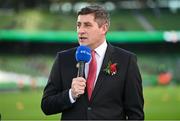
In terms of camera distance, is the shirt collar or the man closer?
the man

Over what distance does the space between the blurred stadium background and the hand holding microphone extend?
26032 millimetres

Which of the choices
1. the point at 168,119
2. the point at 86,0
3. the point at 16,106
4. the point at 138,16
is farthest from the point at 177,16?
the point at 168,119

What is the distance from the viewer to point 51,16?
33.6 m

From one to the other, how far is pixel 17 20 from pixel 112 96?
29876 millimetres

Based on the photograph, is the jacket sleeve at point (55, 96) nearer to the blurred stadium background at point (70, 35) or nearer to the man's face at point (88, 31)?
the man's face at point (88, 31)

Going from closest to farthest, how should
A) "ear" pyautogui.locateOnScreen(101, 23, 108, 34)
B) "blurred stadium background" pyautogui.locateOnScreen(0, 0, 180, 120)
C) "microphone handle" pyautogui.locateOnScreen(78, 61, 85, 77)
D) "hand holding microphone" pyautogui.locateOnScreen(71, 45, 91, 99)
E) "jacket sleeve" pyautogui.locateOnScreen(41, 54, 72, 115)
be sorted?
"hand holding microphone" pyautogui.locateOnScreen(71, 45, 91, 99), "microphone handle" pyautogui.locateOnScreen(78, 61, 85, 77), "jacket sleeve" pyautogui.locateOnScreen(41, 54, 72, 115), "ear" pyautogui.locateOnScreen(101, 23, 108, 34), "blurred stadium background" pyautogui.locateOnScreen(0, 0, 180, 120)

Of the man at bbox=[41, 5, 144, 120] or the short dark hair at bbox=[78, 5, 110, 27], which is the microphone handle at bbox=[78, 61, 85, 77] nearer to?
the man at bbox=[41, 5, 144, 120]

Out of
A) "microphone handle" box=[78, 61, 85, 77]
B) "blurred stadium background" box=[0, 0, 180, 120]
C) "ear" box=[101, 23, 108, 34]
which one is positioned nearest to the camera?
"microphone handle" box=[78, 61, 85, 77]

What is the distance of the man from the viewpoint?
12.6 ft

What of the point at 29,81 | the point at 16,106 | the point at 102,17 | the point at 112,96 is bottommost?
the point at 29,81

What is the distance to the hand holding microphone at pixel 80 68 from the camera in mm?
3492

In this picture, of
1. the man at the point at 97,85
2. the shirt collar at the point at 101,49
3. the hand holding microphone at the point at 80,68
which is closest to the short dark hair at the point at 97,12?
the man at the point at 97,85

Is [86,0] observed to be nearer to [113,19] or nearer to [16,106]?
A: [113,19]

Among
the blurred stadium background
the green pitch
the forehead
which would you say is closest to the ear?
the forehead
